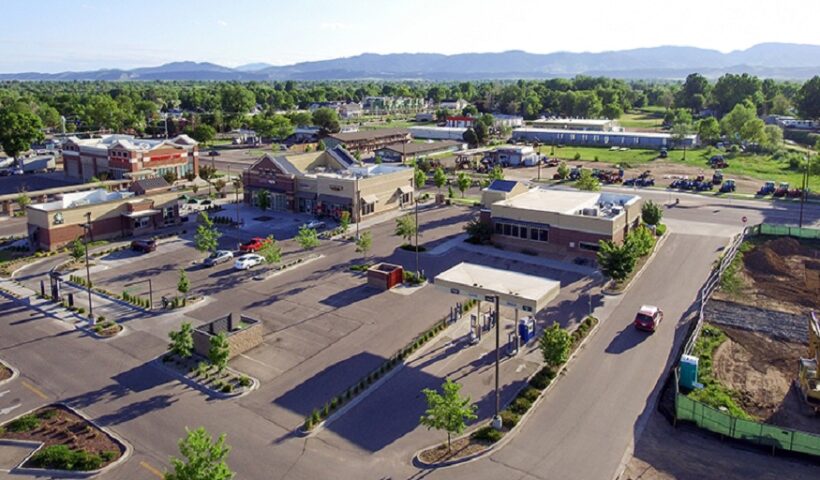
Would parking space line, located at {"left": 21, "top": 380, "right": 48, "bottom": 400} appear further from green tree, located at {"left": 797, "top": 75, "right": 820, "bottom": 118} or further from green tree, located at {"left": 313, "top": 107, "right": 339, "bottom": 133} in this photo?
green tree, located at {"left": 797, "top": 75, "right": 820, "bottom": 118}

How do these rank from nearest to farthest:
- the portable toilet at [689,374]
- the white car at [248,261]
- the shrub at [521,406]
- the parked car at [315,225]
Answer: the shrub at [521,406], the portable toilet at [689,374], the white car at [248,261], the parked car at [315,225]

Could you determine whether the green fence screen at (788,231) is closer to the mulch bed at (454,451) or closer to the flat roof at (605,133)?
the mulch bed at (454,451)

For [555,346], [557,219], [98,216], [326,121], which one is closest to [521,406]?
[555,346]

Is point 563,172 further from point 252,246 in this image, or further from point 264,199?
point 252,246

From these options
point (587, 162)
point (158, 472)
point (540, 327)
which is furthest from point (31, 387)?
point (587, 162)

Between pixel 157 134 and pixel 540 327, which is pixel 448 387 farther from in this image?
pixel 157 134

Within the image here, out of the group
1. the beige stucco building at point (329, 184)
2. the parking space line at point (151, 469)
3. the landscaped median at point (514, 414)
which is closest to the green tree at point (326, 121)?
the beige stucco building at point (329, 184)
